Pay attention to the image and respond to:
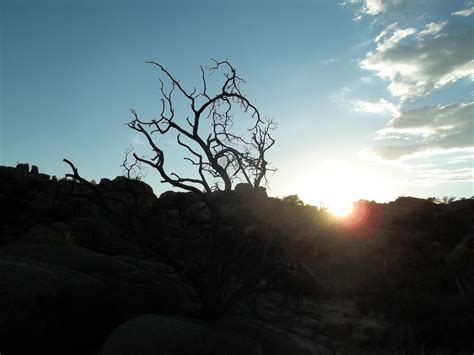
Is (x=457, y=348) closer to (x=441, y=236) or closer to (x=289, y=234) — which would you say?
(x=289, y=234)

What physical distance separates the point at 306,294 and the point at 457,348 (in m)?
5.24

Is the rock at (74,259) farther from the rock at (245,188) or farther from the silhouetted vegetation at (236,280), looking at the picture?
the rock at (245,188)

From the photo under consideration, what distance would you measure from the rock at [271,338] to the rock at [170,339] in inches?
21.5

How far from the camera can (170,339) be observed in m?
4.62

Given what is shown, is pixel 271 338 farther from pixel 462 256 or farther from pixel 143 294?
pixel 462 256

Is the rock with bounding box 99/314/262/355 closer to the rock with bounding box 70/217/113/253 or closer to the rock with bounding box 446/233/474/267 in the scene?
the rock with bounding box 70/217/113/253

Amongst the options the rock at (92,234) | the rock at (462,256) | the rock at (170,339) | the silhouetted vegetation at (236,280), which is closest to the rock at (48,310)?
the silhouetted vegetation at (236,280)

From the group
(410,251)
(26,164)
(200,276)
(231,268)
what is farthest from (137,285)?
(26,164)

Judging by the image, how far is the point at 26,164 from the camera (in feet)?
111

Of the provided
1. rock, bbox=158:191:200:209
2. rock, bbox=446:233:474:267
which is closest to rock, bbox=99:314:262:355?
rock, bbox=158:191:200:209

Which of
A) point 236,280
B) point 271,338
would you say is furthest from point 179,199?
point 236,280

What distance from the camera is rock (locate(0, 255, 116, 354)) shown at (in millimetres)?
4802

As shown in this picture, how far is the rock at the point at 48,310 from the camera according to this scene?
480 cm

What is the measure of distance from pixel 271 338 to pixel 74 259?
4.60 metres
